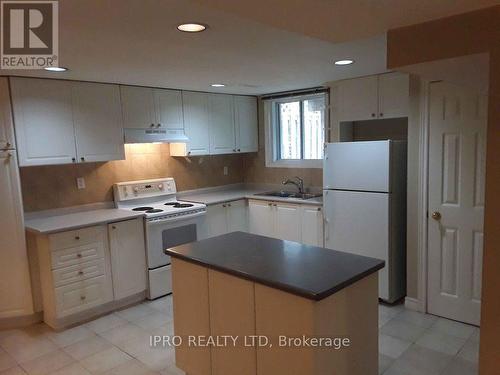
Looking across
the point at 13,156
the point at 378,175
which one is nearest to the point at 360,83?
the point at 378,175

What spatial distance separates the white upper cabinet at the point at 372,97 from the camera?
11.9 ft

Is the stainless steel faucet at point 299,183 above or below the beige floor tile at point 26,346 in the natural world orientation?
above

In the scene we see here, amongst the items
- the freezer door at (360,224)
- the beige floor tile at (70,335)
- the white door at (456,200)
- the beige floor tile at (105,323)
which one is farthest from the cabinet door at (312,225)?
the beige floor tile at (70,335)

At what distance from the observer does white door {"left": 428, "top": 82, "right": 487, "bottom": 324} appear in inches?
120

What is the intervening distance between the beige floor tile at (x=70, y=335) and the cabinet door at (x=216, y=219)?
5.43ft

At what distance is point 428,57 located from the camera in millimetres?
1735

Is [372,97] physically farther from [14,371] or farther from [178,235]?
[14,371]

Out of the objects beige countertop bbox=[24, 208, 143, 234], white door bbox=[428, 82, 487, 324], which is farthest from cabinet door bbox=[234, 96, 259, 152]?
white door bbox=[428, 82, 487, 324]

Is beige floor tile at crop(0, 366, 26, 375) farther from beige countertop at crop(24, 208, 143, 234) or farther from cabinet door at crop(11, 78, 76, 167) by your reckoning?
cabinet door at crop(11, 78, 76, 167)

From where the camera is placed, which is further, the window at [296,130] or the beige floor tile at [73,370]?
the window at [296,130]

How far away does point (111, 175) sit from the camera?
419cm

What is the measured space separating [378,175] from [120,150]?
255 centimetres

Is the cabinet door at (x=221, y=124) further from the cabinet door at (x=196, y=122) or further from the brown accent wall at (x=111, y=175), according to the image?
the brown accent wall at (x=111, y=175)

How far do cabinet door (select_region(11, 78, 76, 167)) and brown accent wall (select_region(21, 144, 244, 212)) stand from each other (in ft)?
1.04
